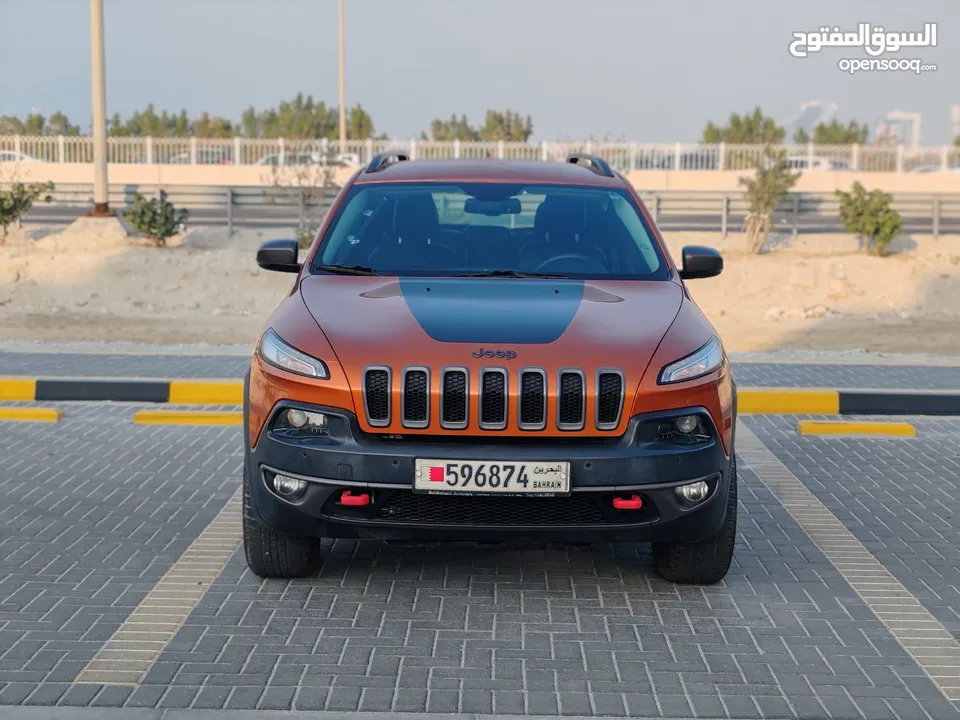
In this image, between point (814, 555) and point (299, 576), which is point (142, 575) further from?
point (814, 555)

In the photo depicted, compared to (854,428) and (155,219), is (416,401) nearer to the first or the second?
(854,428)

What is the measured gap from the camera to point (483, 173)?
670 cm

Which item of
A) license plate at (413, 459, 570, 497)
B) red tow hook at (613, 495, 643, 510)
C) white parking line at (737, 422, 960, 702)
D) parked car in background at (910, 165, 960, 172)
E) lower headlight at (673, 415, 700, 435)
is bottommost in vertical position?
white parking line at (737, 422, 960, 702)

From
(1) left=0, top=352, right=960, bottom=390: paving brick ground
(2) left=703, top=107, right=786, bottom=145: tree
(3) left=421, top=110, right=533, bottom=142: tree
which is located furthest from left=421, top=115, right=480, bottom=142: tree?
(1) left=0, top=352, right=960, bottom=390: paving brick ground

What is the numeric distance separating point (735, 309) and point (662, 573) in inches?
500

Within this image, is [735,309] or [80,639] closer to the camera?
[80,639]

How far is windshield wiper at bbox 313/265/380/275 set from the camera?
5988 millimetres

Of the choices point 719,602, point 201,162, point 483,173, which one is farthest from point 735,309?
point 201,162

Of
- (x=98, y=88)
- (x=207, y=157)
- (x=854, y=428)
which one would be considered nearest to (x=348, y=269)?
(x=854, y=428)

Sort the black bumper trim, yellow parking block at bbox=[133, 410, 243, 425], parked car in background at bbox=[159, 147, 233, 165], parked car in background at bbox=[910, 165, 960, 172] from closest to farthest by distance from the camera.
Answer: yellow parking block at bbox=[133, 410, 243, 425], the black bumper trim, parked car in background at bbox=[159, 147, 233, 165], parked car in background at bbox=[910, 165, 960, 172]

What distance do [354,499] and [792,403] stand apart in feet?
17.5

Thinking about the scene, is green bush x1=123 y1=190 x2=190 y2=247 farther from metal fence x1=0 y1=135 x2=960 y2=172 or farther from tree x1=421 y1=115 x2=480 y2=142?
tree x1=421 y1=115 x2=480 y2=142

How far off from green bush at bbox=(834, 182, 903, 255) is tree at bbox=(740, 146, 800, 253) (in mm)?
1366

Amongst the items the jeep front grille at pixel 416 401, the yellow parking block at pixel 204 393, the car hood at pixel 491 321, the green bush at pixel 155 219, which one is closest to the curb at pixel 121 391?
the yellow parking block at pixel 204 393
